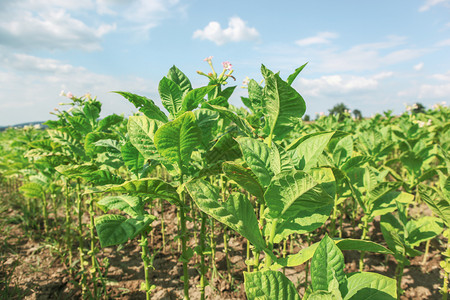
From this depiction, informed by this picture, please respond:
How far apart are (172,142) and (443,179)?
5.28 feet

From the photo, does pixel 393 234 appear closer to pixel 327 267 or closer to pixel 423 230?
pixel 423 230

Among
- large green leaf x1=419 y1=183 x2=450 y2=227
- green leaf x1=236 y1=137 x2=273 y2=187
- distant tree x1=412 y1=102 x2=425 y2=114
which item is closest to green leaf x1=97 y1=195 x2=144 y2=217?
green leaf x1=236 y1=137 x2=273 y2=187

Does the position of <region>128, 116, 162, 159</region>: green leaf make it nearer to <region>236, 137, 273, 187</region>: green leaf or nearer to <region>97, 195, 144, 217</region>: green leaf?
<region>97, 195, 144, 217</region>: green leaf

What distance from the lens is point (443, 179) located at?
1.60 m

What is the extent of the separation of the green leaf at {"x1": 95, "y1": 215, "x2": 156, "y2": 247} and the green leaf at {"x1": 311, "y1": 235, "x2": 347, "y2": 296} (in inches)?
32.9

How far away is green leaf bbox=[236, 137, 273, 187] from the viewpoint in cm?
101

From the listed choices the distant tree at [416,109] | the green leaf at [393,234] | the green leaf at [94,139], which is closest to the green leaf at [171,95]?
the green leaf at [94,139]

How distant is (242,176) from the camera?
3.55ft

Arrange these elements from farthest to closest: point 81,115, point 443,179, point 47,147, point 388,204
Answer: point 47,147 → point 81,115 → point 388,204 → point 443,179

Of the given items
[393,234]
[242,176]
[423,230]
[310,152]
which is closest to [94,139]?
[242,176]

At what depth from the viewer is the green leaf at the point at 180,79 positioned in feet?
5.53

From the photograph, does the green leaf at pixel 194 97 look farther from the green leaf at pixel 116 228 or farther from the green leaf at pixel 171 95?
the green leaf at pixel 116 228

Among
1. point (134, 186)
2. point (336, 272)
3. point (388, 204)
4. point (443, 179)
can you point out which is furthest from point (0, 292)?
point (443, 179)

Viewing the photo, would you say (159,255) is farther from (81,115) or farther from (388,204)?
(388,204)
